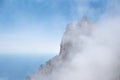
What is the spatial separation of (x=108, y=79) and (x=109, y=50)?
10512 millimetres

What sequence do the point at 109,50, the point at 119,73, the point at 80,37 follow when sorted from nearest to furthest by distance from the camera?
the point at 119,73, the point at 109,50, the point at 80,37

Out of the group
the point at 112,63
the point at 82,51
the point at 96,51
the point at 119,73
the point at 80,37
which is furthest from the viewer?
the point at 80,37

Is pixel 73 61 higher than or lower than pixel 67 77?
higher

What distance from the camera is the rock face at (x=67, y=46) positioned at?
8031cm

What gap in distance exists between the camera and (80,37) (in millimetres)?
83000

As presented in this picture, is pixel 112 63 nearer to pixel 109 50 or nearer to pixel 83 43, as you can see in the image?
pixel 109 50

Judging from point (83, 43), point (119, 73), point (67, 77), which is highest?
point (83, 43)

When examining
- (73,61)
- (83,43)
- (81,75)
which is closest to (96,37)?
(83,43)

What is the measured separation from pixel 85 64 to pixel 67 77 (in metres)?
5.87

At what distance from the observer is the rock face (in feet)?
263

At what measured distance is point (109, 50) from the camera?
66062 millimetres

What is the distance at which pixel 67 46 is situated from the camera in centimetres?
8512

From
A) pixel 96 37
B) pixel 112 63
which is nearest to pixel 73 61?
pixel 96 37

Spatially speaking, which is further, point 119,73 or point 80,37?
point 80,37
